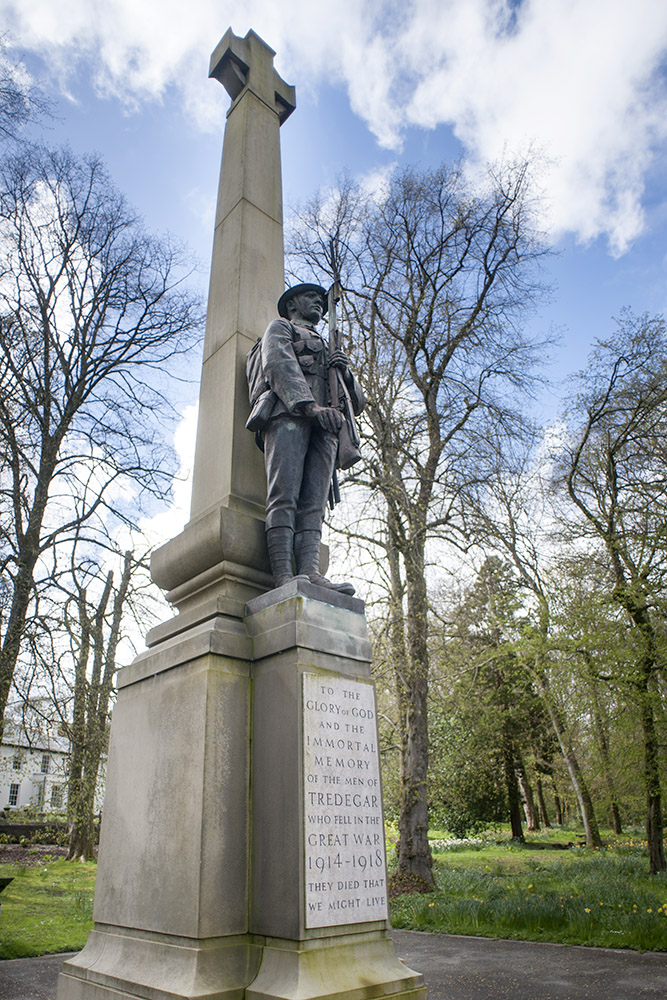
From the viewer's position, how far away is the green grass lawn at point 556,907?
7.42 meters

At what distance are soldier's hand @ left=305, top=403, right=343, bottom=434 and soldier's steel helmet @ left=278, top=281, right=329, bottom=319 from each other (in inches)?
38.2

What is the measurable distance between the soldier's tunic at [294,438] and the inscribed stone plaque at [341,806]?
4.07 feet

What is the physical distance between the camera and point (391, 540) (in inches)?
589

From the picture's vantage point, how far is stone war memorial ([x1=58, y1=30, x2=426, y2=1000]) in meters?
3.30

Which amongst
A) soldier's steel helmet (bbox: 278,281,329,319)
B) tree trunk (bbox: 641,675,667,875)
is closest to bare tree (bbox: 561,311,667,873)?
tree trunk (bbox: 641,675,667,875)

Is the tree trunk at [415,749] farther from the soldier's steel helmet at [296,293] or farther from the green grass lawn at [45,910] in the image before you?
the soldier's steel helmet at [296,293]

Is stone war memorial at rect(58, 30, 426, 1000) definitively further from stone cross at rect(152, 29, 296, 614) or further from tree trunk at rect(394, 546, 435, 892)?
tree trunk at rect(394, 546, 435, 892)

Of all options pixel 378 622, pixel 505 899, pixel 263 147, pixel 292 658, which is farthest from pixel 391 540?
pixel 292 658

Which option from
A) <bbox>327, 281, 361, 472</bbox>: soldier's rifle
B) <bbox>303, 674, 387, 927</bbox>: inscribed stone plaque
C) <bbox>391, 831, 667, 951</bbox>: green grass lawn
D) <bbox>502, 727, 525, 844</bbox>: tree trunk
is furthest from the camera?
<bbox>502, 727, 525, 844</bbox>: tree trunk

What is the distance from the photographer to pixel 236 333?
539cm

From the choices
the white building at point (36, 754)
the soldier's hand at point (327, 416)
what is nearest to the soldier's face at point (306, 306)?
the soldier's hand at point (327, 416)

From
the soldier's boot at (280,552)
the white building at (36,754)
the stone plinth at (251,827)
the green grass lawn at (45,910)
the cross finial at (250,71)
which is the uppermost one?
the cross finial at (250,71)

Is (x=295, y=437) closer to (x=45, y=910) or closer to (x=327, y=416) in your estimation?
(x=327, y=416)

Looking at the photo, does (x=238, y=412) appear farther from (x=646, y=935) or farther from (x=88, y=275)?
(x=88, y=275)
